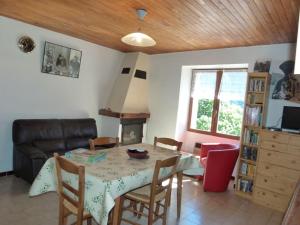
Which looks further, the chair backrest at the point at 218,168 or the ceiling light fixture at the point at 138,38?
the chair backrest at the point at 218,168

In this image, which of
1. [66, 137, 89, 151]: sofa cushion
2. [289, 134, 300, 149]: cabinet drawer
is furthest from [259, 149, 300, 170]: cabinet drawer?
[66, 137, 89, 151]: sofa cushion

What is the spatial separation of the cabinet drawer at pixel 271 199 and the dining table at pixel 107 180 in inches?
71.7

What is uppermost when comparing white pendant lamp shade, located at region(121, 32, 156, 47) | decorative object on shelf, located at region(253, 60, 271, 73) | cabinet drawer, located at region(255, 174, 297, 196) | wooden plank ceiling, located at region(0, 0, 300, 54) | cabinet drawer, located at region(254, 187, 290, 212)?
wooden plank ceiling, located at region(0, 0, 300, 54)

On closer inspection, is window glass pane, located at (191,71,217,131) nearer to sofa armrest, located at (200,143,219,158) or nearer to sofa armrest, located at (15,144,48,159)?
sofa armrest, located at (200,143,219,158)

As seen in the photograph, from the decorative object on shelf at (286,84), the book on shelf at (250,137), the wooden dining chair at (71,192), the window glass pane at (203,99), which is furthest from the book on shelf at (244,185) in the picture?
the wooden dining chair at (71,192)

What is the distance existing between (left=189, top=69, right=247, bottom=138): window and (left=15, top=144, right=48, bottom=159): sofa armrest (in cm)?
318

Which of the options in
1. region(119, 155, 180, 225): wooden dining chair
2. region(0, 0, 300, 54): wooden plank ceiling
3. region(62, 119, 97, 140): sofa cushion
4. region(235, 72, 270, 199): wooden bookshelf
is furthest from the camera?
region(62, 119, 97, 140): sofa cushion

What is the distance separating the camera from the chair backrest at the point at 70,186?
180 centimetres

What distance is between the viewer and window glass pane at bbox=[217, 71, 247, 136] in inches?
186

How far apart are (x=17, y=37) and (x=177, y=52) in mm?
2970

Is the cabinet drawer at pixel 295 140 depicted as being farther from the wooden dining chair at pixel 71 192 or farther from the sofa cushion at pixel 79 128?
the sofa cushion at pixel 79 128

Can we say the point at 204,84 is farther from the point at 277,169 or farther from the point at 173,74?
the point at 277,169

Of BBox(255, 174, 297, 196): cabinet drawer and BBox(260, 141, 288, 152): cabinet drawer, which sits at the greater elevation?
BBox(260, 141, 288, 152): cabinet drawer

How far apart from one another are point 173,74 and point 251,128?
2.05 metres
